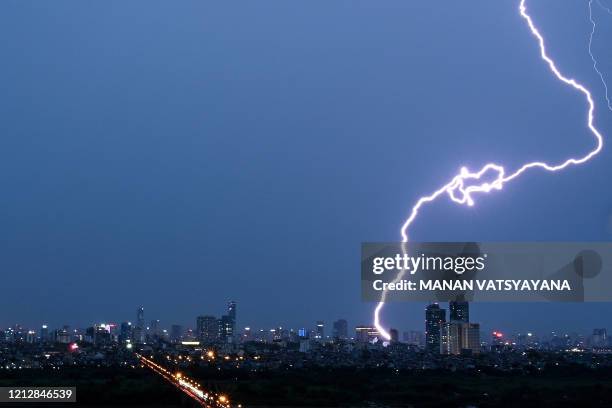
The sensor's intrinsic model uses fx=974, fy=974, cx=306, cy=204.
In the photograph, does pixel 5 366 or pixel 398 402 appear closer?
pixel 398 402

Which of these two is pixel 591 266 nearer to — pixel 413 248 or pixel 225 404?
pixel 413 248

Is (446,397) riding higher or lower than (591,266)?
lower

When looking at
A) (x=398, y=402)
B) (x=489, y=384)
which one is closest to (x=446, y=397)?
(x=398, y=402)

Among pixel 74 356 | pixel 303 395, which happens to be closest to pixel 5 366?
pixel 74 356

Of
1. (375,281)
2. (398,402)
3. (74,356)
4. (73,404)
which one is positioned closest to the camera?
(375,281)

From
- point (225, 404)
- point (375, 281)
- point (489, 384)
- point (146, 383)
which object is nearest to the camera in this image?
point (375, 281)

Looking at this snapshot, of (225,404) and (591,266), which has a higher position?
→ (591,266)

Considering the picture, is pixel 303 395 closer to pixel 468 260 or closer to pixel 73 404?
pixel 73 404

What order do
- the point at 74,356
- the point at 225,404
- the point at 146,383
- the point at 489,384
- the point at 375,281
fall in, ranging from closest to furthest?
the point at 375,281, the point at 225,404, the point at 146,383, the point at 489,384, the point at 74,356

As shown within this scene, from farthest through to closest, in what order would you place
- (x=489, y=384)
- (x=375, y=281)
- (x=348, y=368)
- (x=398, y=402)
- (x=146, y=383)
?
(x=348, y=368) < (x=489, y=384) < (x=146, y=383) < (x=398, y=402) < (x=375, y=281)
